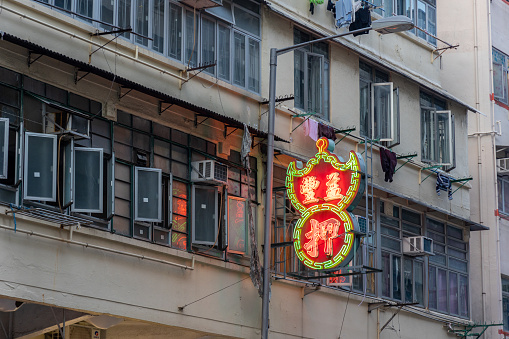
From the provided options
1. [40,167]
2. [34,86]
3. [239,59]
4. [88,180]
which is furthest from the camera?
[239,59]

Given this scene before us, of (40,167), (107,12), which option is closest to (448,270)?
(107,12)

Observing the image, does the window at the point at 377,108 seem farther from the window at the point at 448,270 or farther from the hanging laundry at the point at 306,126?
the window at the point at 448,270

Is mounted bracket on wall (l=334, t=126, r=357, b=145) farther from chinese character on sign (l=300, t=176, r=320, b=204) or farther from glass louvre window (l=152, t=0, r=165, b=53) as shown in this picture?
glass louvre window (l=152, t=0, r=165, b=53)

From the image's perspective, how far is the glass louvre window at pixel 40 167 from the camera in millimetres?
15969

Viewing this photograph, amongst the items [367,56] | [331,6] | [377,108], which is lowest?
[377,108]

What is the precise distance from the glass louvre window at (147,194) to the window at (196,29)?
2.41m

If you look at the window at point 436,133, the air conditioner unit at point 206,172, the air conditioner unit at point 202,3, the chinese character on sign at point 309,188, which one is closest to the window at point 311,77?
the chinese character on sign at point 309,188

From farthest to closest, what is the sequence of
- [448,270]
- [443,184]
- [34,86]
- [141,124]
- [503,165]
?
[503,165] < [448,270] < [443,184] < [141,124] < [34,86]

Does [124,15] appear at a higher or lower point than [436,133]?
lower

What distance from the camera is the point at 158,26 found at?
63.1ft

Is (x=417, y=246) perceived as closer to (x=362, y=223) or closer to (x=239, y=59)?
(x=362, y=223)

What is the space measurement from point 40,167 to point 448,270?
14302 mm

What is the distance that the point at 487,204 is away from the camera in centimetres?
3045

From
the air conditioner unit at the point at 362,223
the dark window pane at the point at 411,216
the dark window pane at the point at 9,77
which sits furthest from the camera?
the dark window pane at the point at 411,216
